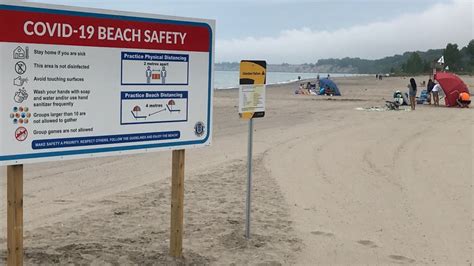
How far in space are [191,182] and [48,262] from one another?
3857mm

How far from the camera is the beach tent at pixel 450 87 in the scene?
1063 inches

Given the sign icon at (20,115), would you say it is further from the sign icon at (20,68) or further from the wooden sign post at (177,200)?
the wooden sign post at (177,200)

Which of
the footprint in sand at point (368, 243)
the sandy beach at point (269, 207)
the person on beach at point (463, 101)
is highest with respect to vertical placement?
the person on beach at point (463, 101)

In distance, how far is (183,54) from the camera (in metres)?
4.55

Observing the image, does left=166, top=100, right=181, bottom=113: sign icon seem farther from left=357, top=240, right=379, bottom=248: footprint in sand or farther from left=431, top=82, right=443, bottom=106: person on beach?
left=431, top=82, right=443, bottom=106: person on beach

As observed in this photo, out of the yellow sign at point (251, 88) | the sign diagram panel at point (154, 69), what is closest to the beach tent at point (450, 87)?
the yellow sign at point (251, 88)

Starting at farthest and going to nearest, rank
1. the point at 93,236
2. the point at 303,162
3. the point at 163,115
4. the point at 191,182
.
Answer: the point at 303,162 < the point at 191,182 < the point at 93,236 < the point at 163,115

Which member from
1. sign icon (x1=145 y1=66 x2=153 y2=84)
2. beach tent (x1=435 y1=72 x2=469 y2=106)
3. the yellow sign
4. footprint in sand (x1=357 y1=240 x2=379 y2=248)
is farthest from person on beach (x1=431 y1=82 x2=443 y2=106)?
sign icon (x1=145 y1=66 x2=153 y2=84)

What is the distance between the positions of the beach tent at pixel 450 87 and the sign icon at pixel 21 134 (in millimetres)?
26349

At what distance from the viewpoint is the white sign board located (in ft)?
11.9

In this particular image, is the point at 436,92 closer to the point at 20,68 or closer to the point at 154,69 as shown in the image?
the point at 154,69

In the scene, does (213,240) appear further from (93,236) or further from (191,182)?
(191,182)

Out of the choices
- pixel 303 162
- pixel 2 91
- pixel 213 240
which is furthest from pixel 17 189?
pixel 303 162

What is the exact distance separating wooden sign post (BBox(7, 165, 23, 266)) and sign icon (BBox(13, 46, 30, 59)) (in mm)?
779
